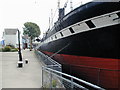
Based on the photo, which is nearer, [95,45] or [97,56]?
[97,56]

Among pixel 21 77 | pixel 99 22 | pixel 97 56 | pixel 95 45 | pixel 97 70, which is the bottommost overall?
pixel 21 77

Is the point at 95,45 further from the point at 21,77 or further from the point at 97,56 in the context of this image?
the point at 21,77

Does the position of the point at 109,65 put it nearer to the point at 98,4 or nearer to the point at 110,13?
the point at 110,13

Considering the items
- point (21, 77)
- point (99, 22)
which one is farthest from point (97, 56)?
point (21, 77)

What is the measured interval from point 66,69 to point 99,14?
341cm

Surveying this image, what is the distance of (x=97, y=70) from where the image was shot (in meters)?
5.94

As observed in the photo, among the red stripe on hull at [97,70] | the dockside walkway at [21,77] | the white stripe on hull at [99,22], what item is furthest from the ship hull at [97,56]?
the dockside walkway at [21,77]

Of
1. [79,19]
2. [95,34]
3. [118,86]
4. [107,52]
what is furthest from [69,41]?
[118,86]

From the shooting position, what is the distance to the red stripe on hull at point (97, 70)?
17.3ft

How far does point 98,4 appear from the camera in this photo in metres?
6.03

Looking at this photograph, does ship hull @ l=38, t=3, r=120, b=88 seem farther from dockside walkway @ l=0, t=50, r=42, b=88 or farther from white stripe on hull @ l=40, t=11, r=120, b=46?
dockside walkway @ l=0, t=50, r=42, b=88

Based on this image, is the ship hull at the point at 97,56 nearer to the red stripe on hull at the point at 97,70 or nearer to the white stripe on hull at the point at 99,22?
the red stripe on hull at the point at 97,70

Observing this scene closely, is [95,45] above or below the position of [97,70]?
above

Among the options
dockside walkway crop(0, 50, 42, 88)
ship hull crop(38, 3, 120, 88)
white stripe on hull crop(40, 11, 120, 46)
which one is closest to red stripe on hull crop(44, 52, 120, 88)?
ship hull crop(38, 3, 120, 88)
